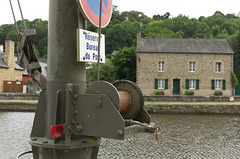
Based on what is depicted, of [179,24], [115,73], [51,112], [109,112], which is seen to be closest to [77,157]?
[51,112]

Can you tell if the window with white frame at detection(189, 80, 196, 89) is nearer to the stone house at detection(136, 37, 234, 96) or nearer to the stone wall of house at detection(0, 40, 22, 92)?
the stone house at detection(136, 37, 234, 96)

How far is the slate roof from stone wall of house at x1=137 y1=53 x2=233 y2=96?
Answer: 1.71 feet

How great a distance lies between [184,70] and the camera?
36.8 metres

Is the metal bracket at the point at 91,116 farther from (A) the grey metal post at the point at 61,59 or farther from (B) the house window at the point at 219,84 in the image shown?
(B) the house window at the point at 219,84

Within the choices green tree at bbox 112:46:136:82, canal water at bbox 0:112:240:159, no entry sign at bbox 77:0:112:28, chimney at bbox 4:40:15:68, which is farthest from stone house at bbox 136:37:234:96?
no entry sign at bbox 77:0:112:28

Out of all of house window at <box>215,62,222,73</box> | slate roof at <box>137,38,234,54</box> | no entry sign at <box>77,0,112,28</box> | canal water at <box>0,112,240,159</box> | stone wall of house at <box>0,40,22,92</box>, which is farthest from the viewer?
stone wall of house at <box>0,40,22,92</box>

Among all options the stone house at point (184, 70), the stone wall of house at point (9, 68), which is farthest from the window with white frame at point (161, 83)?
the stone wall of house at point (9, 68)

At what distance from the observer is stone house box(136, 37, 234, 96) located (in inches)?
1433

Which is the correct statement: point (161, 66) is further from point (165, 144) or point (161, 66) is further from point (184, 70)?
point (165, 144)

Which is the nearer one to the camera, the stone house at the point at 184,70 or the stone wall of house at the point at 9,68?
the stone house at the point at 184,70

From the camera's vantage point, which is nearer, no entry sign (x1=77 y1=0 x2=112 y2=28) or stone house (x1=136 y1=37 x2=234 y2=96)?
no entry sign (x1=77 y1=0 x2=112 y2=28)

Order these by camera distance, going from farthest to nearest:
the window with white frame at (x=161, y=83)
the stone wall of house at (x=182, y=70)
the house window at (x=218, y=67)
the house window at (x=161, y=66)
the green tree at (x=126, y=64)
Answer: the green tree at (x=126, y=64) → the house window at (x=218, y=67) → the house window at (x=161, y=66) → the window with white frame at (x=161, y=83) → the stone wall of house at (x=182, y=70)

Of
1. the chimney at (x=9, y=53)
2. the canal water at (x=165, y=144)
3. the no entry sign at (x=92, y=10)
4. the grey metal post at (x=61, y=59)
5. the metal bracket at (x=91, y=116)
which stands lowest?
the canal water at (x=165, y=144)

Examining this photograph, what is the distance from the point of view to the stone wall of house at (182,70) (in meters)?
36.4
